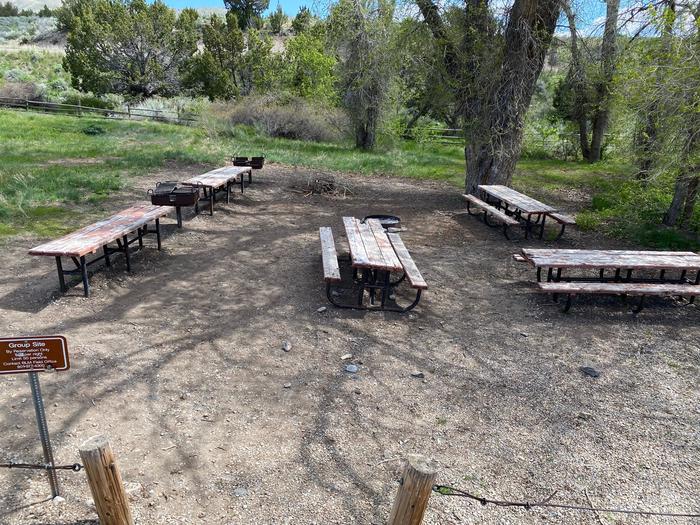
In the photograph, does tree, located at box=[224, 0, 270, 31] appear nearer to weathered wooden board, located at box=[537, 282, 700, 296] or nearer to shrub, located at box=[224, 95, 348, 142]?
shrub, located at box=[224, 95, 348, 142]

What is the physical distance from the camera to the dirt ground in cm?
284

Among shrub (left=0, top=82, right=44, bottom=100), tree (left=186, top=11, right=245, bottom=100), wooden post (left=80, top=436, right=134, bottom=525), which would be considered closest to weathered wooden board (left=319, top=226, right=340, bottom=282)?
wooden post (left=80, top=436, right=134, bottom=525)

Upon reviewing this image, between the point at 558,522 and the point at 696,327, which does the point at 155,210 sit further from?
the point at 696,327

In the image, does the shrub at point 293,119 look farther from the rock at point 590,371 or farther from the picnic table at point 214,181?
the rock at point 590,371

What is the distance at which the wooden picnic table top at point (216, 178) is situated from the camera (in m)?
8.54

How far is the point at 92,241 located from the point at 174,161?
30.1 feet

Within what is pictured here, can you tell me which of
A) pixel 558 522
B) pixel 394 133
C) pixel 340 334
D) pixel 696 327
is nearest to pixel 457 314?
pixel 340 334

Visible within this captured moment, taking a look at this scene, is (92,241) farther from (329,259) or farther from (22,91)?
(22,91)

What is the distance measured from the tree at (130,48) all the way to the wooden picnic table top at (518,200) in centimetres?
2978

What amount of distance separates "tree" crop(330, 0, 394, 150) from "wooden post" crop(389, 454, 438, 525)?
9714mm

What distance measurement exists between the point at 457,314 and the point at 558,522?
2.74 meters

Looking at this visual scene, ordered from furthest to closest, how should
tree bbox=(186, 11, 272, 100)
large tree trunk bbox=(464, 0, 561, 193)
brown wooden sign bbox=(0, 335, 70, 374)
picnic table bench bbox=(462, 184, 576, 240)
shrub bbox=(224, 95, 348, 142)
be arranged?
1. tree bbox=(186, 11, 272, 100)
2. shrub bbox=(224, 95, 348, 142)
3. large tree trunk bbox=(464, 0, 561, 193)
4. picnic table bench bbox=(462, 184, 576, 240)
5. brown wooden sign bbox=(0, 335, 70, 374)

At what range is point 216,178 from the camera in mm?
9273

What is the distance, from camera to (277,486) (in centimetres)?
287
